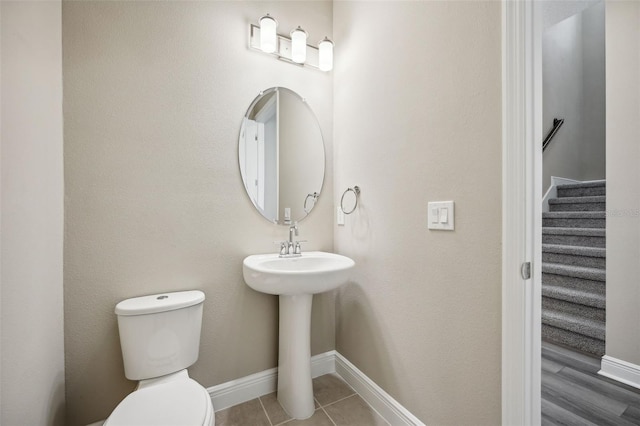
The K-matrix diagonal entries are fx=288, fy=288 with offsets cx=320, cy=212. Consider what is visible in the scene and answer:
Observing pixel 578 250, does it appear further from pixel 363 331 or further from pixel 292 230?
pixel 292 230

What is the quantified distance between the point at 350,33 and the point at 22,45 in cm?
152

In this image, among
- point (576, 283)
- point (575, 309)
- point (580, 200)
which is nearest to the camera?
point (575, 309)

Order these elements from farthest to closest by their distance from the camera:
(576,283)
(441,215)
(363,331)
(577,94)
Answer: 1. (577,94)
2. (576,283)
3. (363,331)
4. (441,215)

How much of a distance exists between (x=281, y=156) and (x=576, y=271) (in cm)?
251

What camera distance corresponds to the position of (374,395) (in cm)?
155

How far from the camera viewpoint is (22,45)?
3.11 feet

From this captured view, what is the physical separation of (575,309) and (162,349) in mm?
2848

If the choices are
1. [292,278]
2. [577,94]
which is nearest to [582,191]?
[577,94]

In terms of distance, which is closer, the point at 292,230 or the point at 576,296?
the point at 292,230

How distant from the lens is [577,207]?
10.6 ft

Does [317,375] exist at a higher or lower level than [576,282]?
lower

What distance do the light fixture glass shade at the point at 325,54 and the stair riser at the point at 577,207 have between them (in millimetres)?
3161

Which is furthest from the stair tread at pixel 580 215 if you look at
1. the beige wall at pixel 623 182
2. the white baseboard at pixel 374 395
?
the white baseboard at pixel 374 395

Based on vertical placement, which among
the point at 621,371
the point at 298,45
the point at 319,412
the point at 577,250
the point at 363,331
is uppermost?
the point at 298,45
